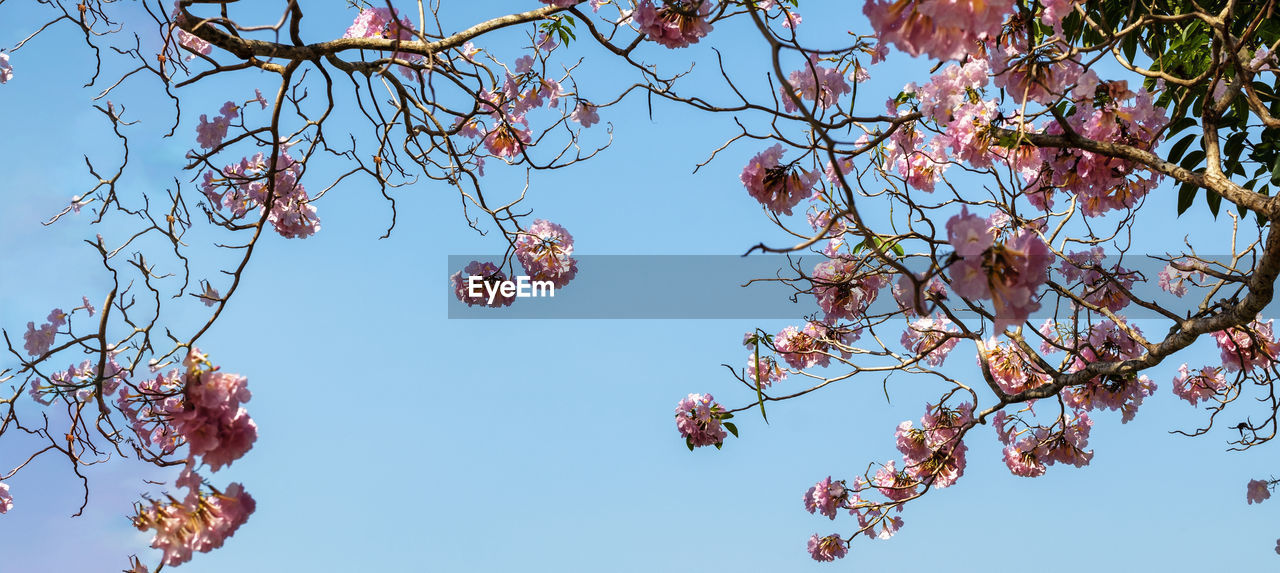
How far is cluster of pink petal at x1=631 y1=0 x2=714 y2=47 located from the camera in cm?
228

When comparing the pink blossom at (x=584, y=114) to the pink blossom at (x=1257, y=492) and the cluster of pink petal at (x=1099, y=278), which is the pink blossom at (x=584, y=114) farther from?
the pink blossom at (x=1257, y=492)

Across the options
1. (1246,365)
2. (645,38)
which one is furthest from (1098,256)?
(645,38)

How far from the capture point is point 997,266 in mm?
1305

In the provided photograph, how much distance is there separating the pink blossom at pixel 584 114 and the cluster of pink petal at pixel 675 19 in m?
0.57

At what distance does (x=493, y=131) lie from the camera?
2.78 m

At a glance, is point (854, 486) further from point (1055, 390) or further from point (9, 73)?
point (9, 73)

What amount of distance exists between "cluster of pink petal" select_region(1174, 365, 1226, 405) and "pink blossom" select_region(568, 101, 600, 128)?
2.34 metres

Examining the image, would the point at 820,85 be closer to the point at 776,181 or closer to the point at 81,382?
the point at 776,181

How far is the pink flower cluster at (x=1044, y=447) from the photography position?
10.1ft

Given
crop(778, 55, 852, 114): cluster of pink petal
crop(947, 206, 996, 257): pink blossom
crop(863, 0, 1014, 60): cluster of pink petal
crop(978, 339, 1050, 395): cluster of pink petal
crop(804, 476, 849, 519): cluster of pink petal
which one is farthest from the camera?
crop(804, 476, 849, 519): cluster of pink petal

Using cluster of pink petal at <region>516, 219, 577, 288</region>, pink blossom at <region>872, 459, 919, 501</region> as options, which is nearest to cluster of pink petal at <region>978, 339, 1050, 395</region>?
pink blossom at <region>872, 459, 919, 501</region>

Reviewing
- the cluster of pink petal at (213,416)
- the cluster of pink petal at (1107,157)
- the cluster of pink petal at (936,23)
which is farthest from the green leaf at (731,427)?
the cluster of pink petal at (936,23)

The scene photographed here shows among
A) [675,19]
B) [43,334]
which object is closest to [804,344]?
[675,19]

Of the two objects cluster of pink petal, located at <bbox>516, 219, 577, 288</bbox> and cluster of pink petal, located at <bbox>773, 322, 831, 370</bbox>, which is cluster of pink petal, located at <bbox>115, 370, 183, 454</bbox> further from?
cluster of pink petal, located at <bbox>773, 322, 831, 370</bbox>
